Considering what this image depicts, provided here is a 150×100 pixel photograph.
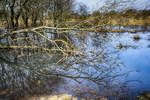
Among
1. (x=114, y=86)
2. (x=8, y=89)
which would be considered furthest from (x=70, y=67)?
(x=8, y=89)

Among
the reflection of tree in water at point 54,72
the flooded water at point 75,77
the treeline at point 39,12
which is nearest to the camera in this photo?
the flooded water at point 75,77

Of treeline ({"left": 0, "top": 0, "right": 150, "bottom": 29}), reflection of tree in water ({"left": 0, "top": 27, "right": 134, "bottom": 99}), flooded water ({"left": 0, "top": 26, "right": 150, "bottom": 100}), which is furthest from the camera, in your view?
treeline ({"left": 0, "top": 0, "right": 150, "bottom": 29})

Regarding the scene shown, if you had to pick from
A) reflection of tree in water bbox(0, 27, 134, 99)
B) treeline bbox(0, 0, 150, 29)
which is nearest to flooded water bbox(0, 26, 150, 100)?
reflection of tree in water bbox(0, 27, 134, 99)

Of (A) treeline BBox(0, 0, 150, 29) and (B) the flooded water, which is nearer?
(B) the flooded water

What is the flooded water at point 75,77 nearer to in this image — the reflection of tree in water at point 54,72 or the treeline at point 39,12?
the reflection of tree in water at point 54,72

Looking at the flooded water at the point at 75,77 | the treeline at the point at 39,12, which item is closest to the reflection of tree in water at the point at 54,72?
the flooded water at the point at 75,77

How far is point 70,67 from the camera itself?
7102 mm

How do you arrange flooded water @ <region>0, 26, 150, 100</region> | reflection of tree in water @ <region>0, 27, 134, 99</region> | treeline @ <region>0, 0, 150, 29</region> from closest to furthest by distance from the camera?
1. flooded water @ <region>0, 26, 150, 100</region>
2. reflection of tree in water @ <region>0, 27, 134, 99</region>
3. treeline @ <region>0, 0, 150, 29</region>

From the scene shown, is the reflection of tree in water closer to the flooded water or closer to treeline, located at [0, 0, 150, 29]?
the flooded water

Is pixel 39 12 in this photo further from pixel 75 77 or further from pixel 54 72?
pixel 75 77

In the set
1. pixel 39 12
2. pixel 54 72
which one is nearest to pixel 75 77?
pixel 54 72

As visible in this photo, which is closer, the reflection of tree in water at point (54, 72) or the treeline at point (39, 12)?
the reflection of tree in water at point (54, 72)

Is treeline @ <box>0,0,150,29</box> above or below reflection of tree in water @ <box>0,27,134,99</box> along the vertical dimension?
above

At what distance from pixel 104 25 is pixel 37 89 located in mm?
3857
